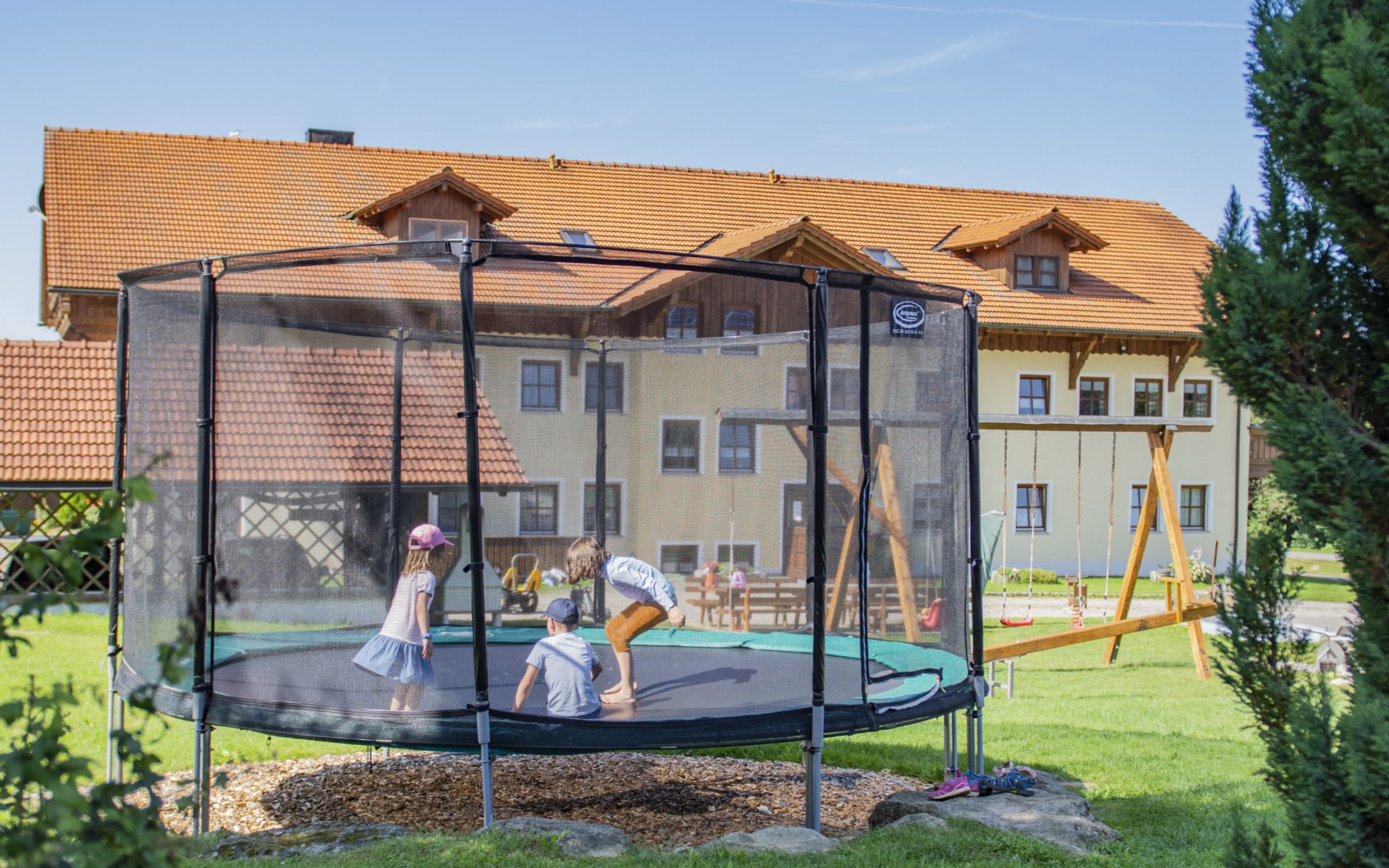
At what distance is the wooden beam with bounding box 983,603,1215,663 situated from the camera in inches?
417

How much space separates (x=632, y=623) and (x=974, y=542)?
1.89 meters

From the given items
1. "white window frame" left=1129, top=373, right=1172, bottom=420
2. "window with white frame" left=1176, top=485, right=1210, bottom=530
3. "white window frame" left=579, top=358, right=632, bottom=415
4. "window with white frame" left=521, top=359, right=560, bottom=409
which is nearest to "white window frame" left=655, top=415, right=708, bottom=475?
"white window frame" left=579, top=358, right=632, bottom=415

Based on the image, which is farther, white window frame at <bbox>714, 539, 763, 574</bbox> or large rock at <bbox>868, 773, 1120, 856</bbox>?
white window frame at <bbox>714, 539, 763, 574</bbox>

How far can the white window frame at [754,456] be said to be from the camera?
6617 millimetres

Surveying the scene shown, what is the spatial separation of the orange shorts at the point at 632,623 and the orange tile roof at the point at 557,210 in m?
15.6

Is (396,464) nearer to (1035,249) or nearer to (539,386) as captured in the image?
(539,386)

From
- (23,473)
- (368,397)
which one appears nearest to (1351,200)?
(368,397)

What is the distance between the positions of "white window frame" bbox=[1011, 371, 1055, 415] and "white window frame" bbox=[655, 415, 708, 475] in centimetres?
1826

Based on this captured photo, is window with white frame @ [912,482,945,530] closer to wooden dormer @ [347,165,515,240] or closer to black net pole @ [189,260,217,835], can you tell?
black net pole @ [189,260,217,835]

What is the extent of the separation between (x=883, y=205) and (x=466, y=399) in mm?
23263

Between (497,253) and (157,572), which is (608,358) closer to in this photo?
(497,253)

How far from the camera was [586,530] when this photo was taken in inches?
249

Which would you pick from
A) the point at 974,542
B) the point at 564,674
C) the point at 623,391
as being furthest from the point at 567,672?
the point at 974,542

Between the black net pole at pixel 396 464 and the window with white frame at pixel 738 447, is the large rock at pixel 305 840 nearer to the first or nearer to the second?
the black net pole at pixel 396 464
